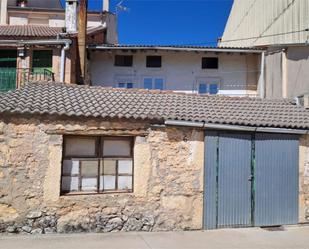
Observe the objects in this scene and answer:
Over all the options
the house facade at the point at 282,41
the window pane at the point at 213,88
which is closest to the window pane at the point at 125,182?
the house facade at the point at 282,41

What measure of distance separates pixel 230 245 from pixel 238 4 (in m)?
22.0

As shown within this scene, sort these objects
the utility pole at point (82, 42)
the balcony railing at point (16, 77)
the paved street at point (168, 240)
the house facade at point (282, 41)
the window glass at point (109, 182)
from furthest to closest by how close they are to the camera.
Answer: the utility pole at point (82, 42)
the balcony railing at point (16, 77)
the house facade at point (282, 41)
the window glass at point (109, 182)
the paved street at point (168, 240)

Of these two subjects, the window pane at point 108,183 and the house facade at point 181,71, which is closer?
the window pane at point 108,183

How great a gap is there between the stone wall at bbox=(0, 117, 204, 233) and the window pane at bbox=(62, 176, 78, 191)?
1.04 feet

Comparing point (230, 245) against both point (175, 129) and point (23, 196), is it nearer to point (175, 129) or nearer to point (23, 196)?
point (175, 129)

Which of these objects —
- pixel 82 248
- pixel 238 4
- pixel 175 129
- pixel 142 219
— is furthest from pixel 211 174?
pixel 238 4

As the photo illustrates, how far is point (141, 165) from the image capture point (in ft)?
30.0

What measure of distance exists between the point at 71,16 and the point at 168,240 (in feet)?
48.7

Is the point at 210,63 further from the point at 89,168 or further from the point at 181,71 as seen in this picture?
the point at 89,168

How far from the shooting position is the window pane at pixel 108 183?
9.15 m

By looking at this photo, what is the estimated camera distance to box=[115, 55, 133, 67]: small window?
19266mm

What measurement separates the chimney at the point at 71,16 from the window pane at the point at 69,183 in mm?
12205

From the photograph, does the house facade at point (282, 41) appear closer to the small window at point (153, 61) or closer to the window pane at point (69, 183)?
the small window at point (153, 61)

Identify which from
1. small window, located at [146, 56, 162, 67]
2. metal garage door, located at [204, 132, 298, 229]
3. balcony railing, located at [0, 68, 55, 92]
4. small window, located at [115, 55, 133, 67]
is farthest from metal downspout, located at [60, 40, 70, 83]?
metal garage door, located at [204, 132, 298, 229]
